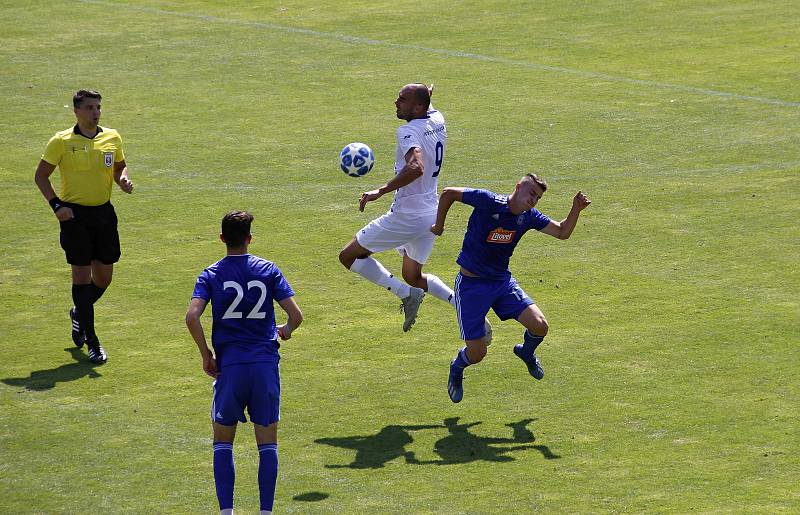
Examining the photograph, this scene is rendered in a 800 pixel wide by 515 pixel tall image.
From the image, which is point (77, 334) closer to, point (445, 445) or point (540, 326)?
point (445, 445)

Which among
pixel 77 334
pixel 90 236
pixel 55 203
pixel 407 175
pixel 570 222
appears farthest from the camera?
pixel 77 334

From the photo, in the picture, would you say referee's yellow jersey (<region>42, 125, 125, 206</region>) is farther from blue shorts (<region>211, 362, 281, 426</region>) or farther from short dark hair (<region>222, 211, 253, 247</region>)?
blue shorts (<region>211, 362, 281, 426</region>)

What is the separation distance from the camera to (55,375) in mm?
12242

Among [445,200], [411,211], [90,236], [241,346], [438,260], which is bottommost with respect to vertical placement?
[438,260]

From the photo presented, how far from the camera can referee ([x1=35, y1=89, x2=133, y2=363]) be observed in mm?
12391

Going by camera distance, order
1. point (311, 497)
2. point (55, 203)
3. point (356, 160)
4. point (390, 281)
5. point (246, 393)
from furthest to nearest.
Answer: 1. point (356, 160)
2. point (390, 281)
3. point (55, 203)
4. point (311, 497)
5. point (246, 393)

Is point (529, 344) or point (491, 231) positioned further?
point (529, 344)

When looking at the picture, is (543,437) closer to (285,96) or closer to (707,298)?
(707,298)

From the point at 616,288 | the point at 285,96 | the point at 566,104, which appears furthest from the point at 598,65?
the point at 616,288

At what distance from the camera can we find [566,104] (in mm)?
22219

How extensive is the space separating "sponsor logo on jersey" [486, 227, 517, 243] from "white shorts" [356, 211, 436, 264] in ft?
5.83

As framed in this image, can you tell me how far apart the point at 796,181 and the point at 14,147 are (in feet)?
41.0

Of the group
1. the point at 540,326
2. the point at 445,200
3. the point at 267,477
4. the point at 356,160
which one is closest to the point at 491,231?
the point at 445,200

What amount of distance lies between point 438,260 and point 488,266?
419cm
